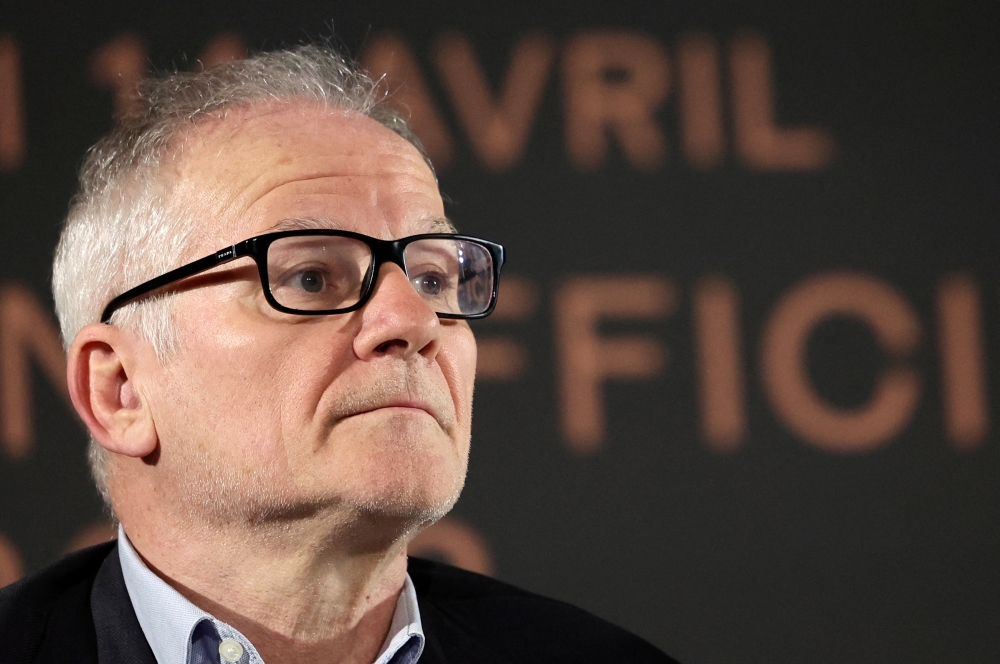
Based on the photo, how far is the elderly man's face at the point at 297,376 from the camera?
1.25 metres

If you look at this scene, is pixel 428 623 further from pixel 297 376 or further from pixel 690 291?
pixel 690 291

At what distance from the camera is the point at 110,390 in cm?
140

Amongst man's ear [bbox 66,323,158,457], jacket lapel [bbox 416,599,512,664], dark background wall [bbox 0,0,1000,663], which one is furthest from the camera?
dark background wall [bbox 0,0,1000,663]

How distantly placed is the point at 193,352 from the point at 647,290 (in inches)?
46.1

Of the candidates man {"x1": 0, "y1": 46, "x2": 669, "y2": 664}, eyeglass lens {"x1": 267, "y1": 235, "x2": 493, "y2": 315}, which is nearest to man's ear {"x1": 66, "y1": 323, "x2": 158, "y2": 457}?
man {"x1": 0, "y1": 46, "x2": 669, "y2": 664}

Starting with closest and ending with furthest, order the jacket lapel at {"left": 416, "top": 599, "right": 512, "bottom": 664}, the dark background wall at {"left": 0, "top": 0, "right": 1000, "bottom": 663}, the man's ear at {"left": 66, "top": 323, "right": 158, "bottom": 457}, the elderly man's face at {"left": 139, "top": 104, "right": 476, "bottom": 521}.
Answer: the elderly man's face at {"left": 139, "top": 104, "right": 476, "bottom": 521}
the man's ear at {"left": 66, "top": 323, "right": 158, "bottom": 457}
the jacket lapel at {"left": 416, "top": 599, "right": 512, "bottom": 664}
the dark background wall at {"left": 0, "top": 0, "right": 1000, "bottom": 663}

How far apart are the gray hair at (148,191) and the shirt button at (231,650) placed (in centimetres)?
35

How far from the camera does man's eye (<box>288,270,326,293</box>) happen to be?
1.31m

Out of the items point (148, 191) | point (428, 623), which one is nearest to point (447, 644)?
point (428, 623)

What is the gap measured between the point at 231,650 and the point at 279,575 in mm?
106

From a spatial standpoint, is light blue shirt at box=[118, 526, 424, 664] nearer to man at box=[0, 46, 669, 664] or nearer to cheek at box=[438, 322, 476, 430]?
man at box=[0, 46, 669, 664]

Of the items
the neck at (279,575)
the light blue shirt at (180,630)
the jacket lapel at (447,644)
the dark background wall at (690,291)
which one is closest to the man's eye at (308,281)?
the neck at (279,575)

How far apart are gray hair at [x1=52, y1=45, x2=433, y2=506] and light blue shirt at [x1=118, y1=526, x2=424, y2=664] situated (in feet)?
0.69

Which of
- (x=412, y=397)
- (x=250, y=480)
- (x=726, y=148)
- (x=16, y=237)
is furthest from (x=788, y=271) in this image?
(x=16, y=237)
